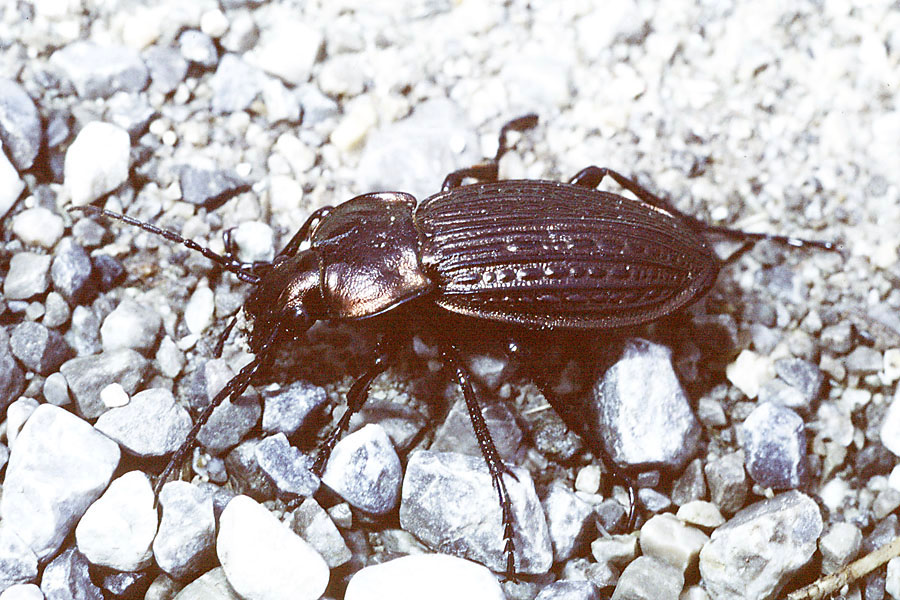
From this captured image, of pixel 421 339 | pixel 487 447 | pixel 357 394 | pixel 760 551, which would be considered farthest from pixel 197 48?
pixel 760 551

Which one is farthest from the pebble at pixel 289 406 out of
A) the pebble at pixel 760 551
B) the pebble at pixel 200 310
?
the pebble at pixel 760 551

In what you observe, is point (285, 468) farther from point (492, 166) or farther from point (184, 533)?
point (492, 166)

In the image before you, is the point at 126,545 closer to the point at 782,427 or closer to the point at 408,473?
the point at 408,473

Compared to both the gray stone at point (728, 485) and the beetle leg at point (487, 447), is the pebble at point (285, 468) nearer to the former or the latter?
the beetle leg at point (487, 447)

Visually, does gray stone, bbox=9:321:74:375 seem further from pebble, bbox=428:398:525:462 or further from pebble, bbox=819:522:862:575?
pebble, bbox=819:522:862:575

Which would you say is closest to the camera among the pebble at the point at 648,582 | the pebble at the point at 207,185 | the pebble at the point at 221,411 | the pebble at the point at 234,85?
the pebble at the point at 648,582
